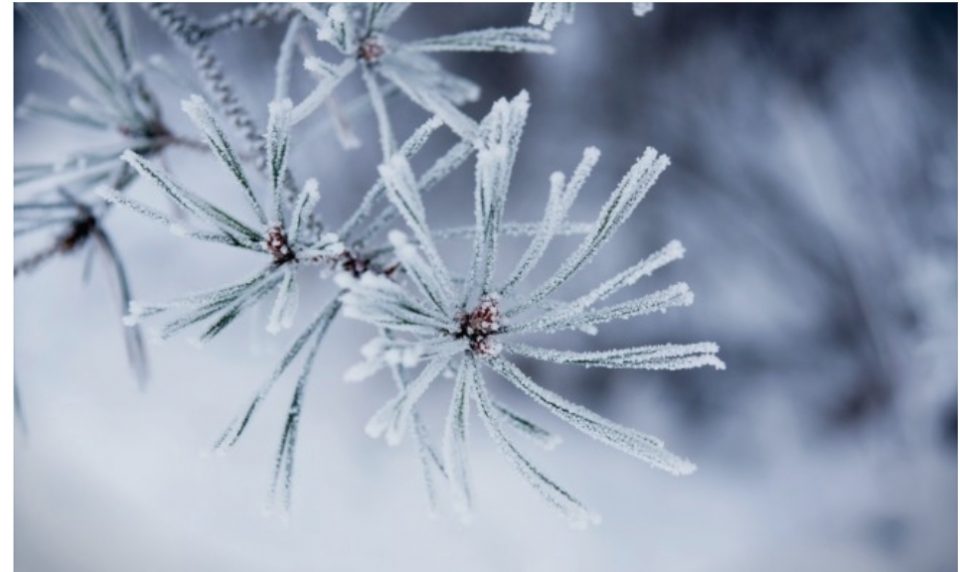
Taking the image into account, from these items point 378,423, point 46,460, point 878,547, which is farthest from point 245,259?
point 878,547

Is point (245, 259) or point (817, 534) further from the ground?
point (245, 259)

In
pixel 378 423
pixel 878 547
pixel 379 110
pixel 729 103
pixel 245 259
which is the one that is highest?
pixel 729 103

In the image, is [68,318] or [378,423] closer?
[378,423]

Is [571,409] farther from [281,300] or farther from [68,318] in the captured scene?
[68,318]

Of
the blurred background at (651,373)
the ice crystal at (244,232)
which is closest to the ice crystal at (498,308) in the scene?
the ice crystal at (244,232)

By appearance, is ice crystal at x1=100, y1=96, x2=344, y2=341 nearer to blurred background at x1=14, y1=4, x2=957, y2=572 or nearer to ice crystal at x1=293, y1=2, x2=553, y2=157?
A: ice crystal at x1=293, y1=2, x2=553, y2=157

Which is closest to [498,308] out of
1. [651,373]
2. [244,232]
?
[244,232]

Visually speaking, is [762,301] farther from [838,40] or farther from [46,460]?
[46,460]

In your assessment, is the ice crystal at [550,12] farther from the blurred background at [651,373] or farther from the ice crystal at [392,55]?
the blurred background at [651,373]
